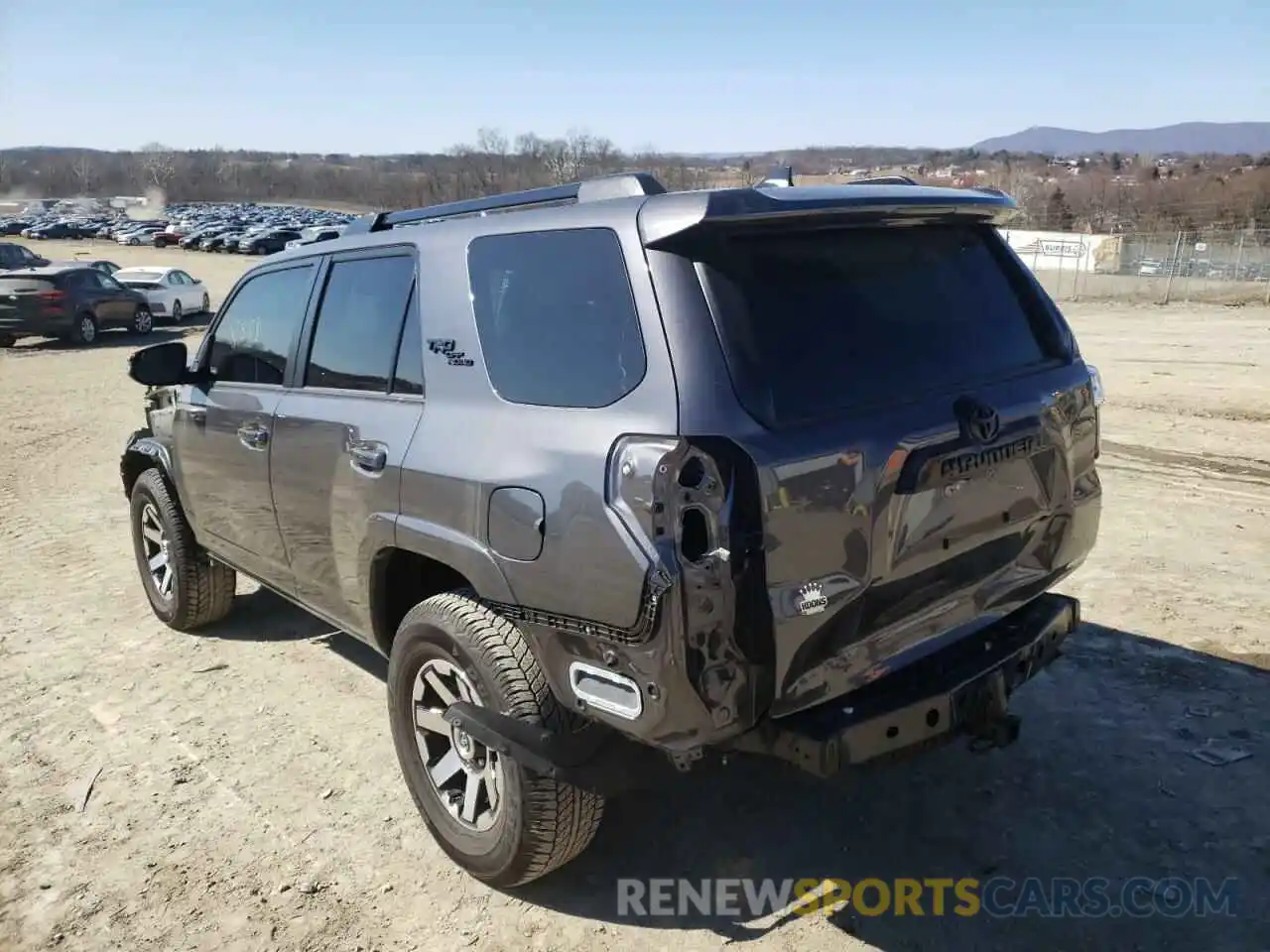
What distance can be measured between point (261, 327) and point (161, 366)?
2.08 feet

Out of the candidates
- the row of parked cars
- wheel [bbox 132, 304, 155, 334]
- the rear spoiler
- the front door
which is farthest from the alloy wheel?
the row of parked cars

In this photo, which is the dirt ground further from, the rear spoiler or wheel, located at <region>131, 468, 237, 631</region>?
the rear spoiler

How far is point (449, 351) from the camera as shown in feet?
10.5

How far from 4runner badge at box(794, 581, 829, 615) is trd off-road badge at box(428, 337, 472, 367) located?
130 cm

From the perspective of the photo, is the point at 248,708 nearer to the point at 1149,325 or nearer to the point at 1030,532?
the point at 1030,532

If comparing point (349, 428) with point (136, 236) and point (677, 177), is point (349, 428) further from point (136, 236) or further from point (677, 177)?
point (136, 236)

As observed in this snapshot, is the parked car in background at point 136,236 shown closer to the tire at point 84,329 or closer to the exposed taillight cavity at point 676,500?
the tire at point 84,329

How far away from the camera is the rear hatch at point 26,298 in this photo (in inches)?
774

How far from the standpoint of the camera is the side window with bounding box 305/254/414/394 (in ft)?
11.6

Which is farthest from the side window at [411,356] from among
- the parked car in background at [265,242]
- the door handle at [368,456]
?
the parked car in background at [265,242]

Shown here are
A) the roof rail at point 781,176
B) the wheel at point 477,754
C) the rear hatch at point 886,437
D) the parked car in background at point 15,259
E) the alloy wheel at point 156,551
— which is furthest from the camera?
the parked car in background at point 15,259

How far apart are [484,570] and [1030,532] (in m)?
1.71

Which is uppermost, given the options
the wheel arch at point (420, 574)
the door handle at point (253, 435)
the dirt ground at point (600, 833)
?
the door handle at point (253, 435)

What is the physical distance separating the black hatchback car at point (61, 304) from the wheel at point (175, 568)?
17103 mm
